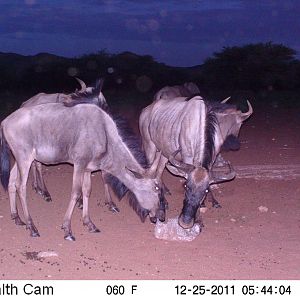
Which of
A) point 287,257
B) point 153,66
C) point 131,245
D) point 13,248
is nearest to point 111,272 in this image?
point 131,245

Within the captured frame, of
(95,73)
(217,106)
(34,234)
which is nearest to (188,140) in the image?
(217,106)

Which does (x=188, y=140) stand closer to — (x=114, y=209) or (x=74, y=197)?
(x=114, y=209)

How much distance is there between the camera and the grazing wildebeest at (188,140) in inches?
279

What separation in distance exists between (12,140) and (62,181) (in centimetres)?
304

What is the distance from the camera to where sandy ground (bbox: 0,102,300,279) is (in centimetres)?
622

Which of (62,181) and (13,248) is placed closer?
(13,248)

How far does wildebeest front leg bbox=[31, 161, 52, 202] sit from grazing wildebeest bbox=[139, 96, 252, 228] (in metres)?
1.77

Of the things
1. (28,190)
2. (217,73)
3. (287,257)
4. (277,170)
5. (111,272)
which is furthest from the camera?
(217,73)

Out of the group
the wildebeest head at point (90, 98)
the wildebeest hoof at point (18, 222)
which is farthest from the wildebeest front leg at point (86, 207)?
the wildebeest head at point (90, 98)

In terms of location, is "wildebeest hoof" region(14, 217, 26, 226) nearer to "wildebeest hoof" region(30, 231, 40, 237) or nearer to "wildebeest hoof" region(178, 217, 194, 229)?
"wildebeest hoof" region(30, 231, 40, 237)

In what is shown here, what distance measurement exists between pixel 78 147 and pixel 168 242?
1.65m

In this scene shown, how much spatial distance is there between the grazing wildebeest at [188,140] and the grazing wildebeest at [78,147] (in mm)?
499

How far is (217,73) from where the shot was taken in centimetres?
4991
